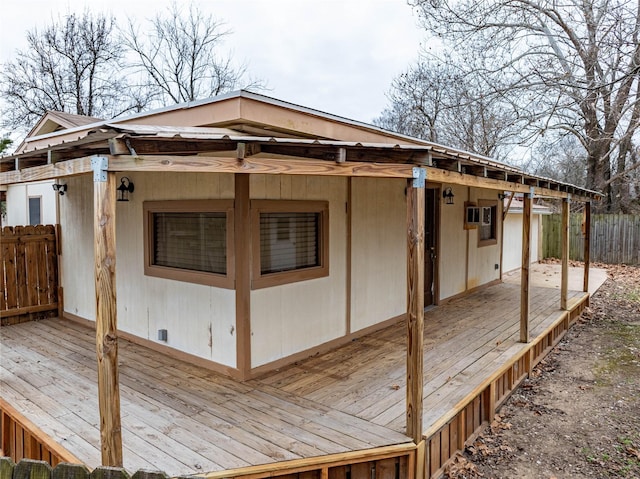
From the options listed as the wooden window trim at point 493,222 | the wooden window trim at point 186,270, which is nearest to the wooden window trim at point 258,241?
the wooden window trim at point 186,270

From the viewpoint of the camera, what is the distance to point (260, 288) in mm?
4266

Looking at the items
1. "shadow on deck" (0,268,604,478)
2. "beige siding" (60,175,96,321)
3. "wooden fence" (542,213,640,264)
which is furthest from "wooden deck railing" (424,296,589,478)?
"wooden fence" (542,213,640,264)

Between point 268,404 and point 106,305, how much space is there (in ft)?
5.98

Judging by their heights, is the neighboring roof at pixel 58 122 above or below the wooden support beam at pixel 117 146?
above

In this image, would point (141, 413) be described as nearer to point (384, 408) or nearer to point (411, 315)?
point (384, 408)

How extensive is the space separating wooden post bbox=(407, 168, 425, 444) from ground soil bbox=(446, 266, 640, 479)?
79 cm

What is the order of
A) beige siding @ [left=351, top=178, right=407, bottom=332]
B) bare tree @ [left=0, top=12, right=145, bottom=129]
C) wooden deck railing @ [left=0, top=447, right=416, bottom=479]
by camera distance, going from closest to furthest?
1. wooden deck railing @ [left=0, top=447, right=416, bottom=479]
2. beige siding @ [left=351, top=178, right=407, bottom=332]
3. bare tree @ [left=0, top=12, right=145, bottom=129]

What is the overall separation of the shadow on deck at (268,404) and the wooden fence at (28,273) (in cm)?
68

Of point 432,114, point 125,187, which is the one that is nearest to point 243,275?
point 125,187

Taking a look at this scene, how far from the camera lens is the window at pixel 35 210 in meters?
7.25

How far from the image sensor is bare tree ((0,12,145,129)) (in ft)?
52.4

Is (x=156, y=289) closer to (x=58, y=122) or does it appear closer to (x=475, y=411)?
(x=475, y=411)

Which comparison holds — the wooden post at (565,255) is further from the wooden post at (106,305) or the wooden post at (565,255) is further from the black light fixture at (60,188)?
the black light fixture at (60,188)

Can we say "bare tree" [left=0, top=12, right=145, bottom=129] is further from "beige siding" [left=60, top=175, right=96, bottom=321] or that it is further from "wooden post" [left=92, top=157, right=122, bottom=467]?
"wooden post" [left=92, top=157, right=122, bottom=467]
